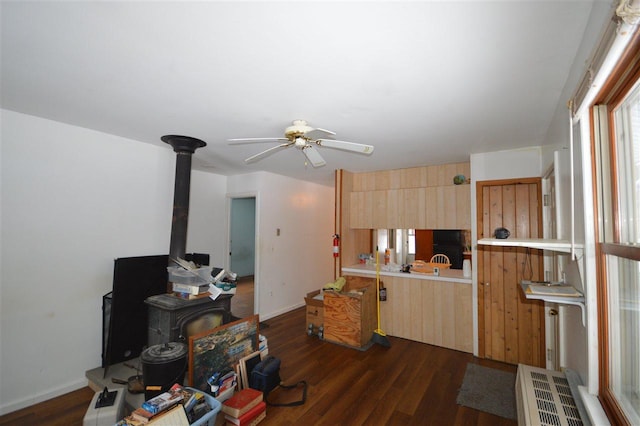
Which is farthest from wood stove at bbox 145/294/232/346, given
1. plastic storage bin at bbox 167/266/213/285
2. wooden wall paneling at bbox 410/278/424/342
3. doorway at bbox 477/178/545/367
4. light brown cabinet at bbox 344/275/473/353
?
doorway at bbox 477/178/545/367

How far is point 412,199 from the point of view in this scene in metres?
4.02

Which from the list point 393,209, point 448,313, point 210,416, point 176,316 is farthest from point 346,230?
point 210,416

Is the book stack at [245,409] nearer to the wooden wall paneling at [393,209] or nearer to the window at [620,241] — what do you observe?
the window at [620,241]

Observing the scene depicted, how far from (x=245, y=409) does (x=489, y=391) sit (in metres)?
2.22

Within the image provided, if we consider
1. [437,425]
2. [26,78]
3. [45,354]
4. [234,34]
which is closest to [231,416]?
[437,425]

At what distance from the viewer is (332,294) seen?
3.63 metres

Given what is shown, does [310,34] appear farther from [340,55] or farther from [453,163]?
[453,163]

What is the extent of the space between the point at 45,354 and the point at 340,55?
342 centimetres

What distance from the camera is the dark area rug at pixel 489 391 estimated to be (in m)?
2.31

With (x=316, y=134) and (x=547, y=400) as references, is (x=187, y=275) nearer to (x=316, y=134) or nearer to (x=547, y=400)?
(x=316, y=134)

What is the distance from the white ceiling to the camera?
1.20 metres

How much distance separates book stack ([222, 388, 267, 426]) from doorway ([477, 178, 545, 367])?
265 cm

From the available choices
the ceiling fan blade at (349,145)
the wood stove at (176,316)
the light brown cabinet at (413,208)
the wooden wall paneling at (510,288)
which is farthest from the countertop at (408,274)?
the ceiling fan blade at (349,145)

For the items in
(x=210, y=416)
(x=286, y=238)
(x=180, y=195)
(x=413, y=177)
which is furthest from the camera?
(x=286, y=238)
